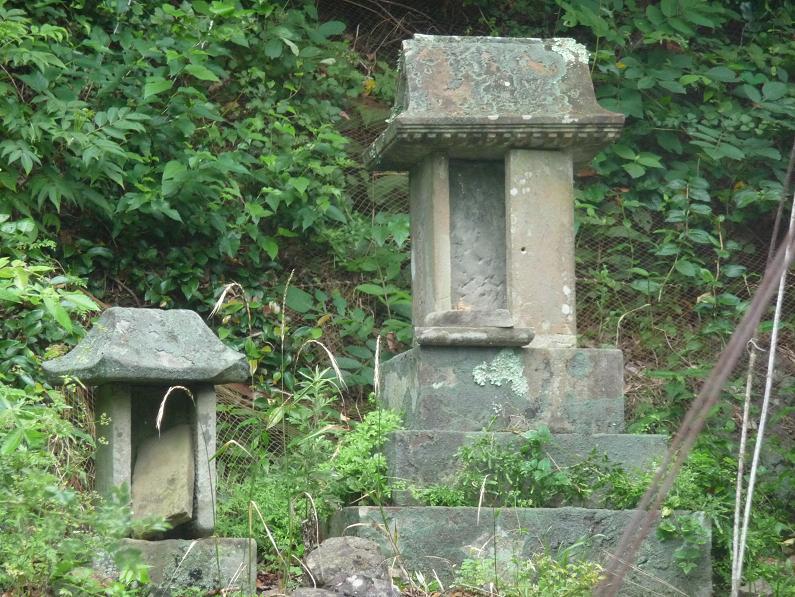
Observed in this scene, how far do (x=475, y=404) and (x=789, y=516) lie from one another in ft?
5.85

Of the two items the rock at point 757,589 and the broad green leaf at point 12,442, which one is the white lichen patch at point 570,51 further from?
the broad green leaf at point 12,442

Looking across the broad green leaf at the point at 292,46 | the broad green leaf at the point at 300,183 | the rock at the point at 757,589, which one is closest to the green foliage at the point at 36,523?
the rock at the point at 757,589

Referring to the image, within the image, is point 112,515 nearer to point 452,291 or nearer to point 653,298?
point 452,291

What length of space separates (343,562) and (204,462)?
0.71 meters

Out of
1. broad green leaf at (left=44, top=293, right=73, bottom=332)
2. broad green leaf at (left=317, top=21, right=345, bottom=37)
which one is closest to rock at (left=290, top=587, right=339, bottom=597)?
broad green leaf at (left=44, top=293, right=73, bottom=332)

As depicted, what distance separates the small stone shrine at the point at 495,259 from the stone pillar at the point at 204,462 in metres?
0.70

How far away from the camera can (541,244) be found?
5.55 m

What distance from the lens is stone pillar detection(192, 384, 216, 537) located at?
429 centimetres

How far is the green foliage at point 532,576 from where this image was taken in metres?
4.03

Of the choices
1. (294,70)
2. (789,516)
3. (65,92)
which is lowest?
(789,516)

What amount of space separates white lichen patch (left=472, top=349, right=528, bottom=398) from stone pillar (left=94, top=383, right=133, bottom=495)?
5.68ft

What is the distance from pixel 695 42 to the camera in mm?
9445

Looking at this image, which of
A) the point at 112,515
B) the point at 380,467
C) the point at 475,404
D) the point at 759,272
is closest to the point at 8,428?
the point at 112,515

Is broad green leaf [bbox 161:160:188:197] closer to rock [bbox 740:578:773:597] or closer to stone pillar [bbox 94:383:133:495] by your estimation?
stone pillar [bbox 94:383:133:495]
